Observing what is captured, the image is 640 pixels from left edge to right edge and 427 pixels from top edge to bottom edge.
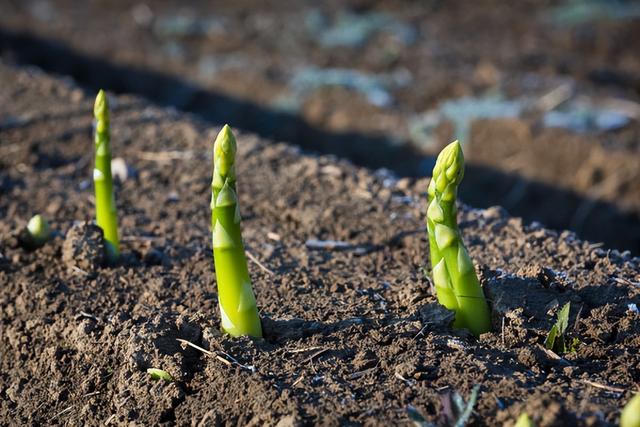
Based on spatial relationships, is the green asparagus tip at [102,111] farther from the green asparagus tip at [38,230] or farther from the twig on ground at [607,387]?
the twig on ground at [607,387]

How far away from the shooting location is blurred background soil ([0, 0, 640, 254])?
5.57 metres

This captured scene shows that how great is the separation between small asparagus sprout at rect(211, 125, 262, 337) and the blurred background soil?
323 centimetres

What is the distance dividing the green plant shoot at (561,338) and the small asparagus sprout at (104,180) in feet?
5.61

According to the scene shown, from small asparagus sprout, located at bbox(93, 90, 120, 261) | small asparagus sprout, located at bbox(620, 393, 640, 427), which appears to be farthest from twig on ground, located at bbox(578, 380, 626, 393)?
small asparagus sprout, located at bbox(93, 90, 120, 261)

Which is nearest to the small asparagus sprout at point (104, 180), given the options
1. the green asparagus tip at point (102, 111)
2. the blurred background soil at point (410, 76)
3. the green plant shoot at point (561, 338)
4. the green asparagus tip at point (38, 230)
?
the green asparagus tip at point (102, 111)

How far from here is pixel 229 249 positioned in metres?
2.47

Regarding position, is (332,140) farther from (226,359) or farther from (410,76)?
(226,359)

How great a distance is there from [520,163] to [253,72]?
242 centimetres

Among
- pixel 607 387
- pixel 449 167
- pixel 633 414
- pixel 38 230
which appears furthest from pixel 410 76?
pixel 633 414

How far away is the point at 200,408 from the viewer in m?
2.40

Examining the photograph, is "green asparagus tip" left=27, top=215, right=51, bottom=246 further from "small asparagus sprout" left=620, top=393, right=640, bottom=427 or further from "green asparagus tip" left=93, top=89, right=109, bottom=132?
"small asparagus sprout" left=620, top=393, right=640, bottom=427

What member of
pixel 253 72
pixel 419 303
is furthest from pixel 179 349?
pixel 253 72

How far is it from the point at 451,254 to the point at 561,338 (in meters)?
0.44

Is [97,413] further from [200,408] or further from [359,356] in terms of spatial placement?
[359,356]
